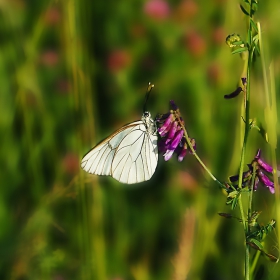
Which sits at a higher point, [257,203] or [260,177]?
[260,177]

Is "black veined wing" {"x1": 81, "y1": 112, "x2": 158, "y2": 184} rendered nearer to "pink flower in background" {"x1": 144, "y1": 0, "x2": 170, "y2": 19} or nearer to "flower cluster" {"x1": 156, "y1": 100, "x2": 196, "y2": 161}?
"flower cluster" {"x1": 156, "y1": 100, "x2": 196, "y2": 161}

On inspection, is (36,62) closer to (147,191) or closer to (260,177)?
(147,191)

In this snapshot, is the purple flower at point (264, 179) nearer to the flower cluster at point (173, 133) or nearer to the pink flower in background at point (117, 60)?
the flower cluster at point (173, 133)

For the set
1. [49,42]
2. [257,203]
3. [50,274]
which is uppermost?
[49,42]

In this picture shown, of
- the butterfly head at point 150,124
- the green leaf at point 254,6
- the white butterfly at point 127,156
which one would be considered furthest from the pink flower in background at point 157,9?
the green leaf at point 254,6

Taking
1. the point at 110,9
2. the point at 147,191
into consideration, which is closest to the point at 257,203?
the point at 147,191

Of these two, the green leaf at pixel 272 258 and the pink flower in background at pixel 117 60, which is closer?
the green leaf at pixel 272 258

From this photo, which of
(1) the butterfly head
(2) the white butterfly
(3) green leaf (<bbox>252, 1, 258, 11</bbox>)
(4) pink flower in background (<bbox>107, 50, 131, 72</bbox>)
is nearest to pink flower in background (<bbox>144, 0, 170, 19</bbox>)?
(4) pink flower in background (<bbox>107, 50, 131, 72</bbox>)
